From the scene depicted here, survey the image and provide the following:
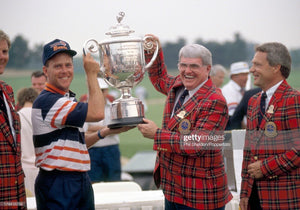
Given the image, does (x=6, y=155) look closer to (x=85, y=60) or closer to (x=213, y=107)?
(x=85, y=60)

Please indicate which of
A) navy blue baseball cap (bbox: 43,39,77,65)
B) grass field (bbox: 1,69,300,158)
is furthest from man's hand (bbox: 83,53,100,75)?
grass field (bbox: 1,69,300,158)

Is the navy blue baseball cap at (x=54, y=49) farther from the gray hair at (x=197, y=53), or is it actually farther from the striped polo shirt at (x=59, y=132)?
the gray hair at (x=197, y=53)

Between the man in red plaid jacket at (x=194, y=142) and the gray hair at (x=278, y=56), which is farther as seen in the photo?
the gray hair at (x=278, y=56)

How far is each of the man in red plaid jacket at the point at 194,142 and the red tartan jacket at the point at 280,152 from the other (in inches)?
9.4

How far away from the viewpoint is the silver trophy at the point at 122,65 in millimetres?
2264

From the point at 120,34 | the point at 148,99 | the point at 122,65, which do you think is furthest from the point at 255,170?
the point at 148,99

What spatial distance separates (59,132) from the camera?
2146 millimetres

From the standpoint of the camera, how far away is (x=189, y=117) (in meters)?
2.37

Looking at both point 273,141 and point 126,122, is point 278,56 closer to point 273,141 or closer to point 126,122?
point 273,141

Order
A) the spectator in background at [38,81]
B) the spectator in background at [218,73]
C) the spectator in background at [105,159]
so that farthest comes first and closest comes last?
1. the spectator in background at [218,73]
2. the spectator in background at [105,159]
3. the spectator in background at [38,81]

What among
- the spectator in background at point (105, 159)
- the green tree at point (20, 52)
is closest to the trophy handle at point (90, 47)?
the green tree at point (20, 52)

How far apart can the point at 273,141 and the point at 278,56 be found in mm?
525

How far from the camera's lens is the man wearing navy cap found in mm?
2107

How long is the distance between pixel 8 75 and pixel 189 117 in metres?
2.55
